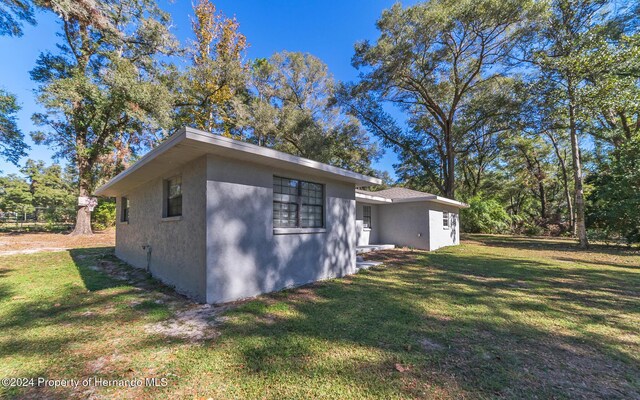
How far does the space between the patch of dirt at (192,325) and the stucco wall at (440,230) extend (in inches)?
426

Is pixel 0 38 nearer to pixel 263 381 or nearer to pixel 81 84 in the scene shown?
pixel 81 84

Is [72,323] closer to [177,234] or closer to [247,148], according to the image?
[177,234]

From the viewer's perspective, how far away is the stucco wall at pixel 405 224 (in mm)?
12531

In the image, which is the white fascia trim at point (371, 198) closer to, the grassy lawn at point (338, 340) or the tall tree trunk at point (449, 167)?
the grassy lawn at point (338, 340)

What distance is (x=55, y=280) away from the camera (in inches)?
243

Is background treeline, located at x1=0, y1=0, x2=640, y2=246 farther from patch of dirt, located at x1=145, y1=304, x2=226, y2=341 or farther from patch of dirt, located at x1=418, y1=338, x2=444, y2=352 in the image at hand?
patch of dirt, located at x1=418, y1=338, x2=444, y2=352

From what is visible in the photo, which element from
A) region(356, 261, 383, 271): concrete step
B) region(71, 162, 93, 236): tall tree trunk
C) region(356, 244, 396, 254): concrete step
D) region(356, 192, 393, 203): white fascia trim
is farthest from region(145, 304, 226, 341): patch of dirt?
region(71, 162, 93, 236): tall tree trunk

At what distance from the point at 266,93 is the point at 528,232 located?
24.8m

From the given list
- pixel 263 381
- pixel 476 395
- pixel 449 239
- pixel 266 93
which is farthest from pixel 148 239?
pixel 266 93

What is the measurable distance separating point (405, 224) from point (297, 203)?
8.75m

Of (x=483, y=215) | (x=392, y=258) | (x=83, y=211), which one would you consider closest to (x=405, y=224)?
(x=392, y=258)

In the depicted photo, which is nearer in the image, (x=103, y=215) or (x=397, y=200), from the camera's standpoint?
(x=397, y=200)

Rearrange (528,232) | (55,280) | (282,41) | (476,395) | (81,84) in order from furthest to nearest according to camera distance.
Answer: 1. (528,232)
2. (282,41)
3. (81,84)
4. (55,280)
5. (476,395)

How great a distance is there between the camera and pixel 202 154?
4.52m
